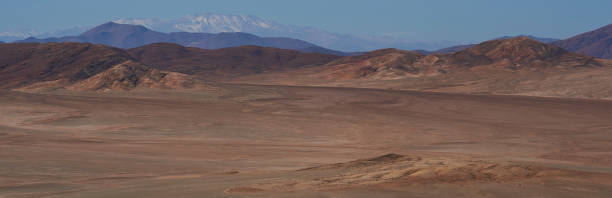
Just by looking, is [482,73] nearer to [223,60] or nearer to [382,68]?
[382,68]

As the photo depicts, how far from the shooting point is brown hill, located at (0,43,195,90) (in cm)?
5009

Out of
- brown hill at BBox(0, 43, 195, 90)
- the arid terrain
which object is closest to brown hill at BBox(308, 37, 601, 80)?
the arid terrain

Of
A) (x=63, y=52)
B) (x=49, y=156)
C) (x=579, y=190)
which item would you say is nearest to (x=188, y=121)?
(x=49, y=156)

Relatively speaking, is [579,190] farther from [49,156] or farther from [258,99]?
[258,99]

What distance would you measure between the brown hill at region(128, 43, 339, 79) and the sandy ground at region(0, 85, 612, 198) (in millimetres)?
47013

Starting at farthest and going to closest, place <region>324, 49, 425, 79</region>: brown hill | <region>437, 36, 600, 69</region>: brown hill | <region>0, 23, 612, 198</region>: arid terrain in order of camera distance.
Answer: <region>437, 36, 600, 69</region>: brown hill < <region>324, 49, 425, 79</region>: brown hill < <region>0, 23, 612, 198</region>: arid terrain

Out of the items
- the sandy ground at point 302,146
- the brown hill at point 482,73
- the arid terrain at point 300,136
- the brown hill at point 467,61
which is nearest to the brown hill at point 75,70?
the arid terrain at point 300,136

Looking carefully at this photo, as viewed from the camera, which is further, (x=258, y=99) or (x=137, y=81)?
(x=137, y=81)

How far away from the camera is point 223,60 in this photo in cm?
10006

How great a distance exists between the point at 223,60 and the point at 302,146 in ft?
270

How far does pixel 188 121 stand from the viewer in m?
26.6

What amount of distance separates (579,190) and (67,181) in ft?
26.9

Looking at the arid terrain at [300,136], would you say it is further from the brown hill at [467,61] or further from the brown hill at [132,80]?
the brown hill at [467,61]

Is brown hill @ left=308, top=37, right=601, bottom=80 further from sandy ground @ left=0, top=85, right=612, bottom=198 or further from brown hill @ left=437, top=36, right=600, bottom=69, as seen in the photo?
sandy ground @ left=0, top=85, right=612, bottom=198
